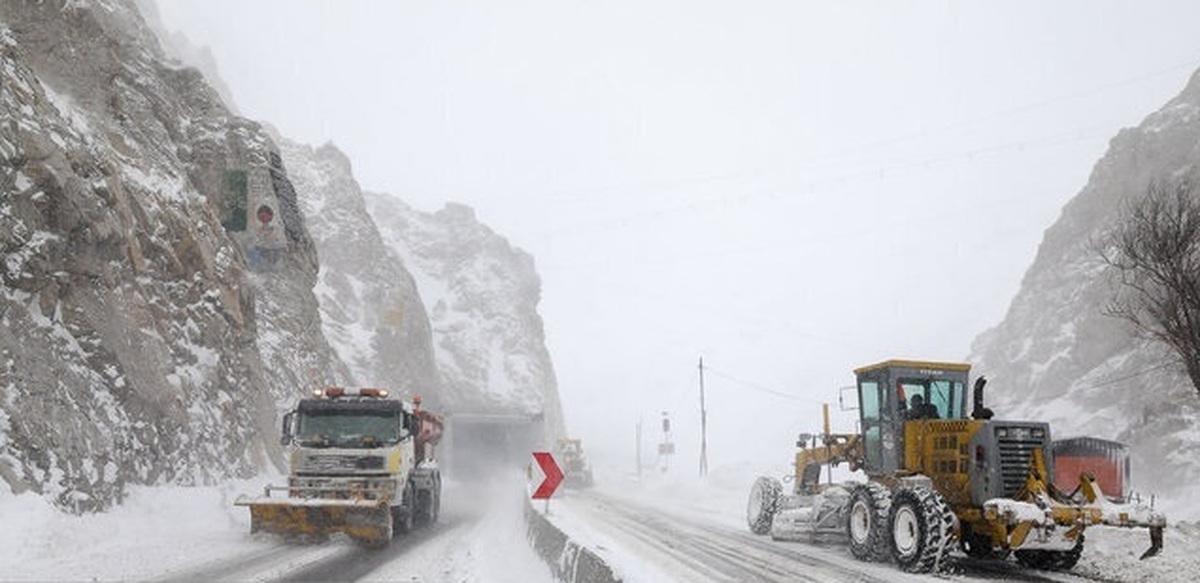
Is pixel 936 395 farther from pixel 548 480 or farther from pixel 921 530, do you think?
pixel 548 480

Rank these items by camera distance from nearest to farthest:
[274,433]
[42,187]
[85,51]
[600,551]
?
[600,551], [42,187], [85,51], [274,433]

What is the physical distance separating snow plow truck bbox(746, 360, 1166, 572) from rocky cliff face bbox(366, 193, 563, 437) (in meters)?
60.7

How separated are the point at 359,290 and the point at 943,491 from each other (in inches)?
2224

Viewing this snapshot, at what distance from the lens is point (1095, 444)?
14.4 meters

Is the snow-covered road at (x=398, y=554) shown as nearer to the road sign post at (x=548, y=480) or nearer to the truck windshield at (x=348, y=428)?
the road sign post at (x=548, y=480)

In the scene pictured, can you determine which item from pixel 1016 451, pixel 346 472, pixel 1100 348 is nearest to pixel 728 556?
pixel 1016 451

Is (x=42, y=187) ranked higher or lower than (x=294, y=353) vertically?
higher

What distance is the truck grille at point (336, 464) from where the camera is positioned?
1597 cm

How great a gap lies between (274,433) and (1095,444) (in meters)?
22.1

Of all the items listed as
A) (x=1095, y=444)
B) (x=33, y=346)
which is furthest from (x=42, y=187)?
(x=1095, y=444)

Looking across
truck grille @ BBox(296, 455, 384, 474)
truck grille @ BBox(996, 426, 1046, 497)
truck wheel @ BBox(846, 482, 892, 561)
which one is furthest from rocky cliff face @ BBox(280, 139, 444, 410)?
truck grille @ BBox(996, 426, 1046, 497)

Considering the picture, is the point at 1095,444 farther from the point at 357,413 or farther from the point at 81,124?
the point at 81,124

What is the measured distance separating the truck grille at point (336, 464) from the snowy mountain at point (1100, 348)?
33.7 meters

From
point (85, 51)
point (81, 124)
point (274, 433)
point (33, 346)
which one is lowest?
point (274, 433)
